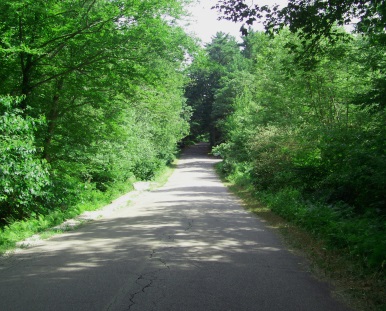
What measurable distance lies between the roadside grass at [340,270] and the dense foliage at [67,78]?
6.77 meters

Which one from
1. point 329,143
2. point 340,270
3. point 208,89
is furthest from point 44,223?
point 208,89

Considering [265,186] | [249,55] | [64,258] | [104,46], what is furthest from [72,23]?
[249,55]

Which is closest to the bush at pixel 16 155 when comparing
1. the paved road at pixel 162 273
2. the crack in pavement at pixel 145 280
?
the paved road at pixel 162 273

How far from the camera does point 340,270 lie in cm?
617

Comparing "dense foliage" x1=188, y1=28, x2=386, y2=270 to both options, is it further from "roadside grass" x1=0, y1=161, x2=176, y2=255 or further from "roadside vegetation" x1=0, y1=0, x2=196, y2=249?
"roadside grass" x1=0, y1=161, x2=176, y2=255

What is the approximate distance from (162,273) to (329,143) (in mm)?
8188

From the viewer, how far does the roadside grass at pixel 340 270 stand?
4.94m

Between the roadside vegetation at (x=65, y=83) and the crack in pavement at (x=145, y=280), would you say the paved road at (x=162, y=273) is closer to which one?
the crack in pavement at (x=145, y=280)

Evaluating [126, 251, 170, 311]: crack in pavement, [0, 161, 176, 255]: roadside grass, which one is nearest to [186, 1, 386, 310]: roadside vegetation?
[126, 251, 170, 311]: crack in pavement

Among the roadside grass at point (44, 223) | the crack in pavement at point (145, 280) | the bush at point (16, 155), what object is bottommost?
the roadside grass at point (44, 223)

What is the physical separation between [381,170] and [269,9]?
15.5ft

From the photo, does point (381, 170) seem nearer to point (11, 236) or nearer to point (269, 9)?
point (269, 9)

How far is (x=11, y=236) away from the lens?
9.05 meters

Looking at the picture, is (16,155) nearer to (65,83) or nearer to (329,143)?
(65,83)
